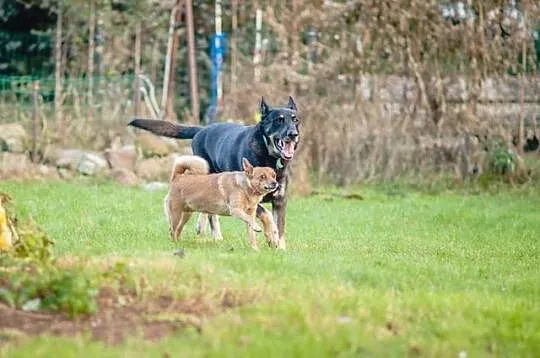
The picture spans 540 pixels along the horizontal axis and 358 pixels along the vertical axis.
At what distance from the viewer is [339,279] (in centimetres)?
891

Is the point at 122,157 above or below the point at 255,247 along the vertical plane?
Answer: below

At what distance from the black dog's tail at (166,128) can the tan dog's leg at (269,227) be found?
7.93 ft

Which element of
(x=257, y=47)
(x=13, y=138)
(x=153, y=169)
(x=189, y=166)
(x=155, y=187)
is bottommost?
(x=155, y=187)

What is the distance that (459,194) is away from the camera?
20.4 m

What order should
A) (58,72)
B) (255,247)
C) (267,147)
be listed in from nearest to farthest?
(255,247)
(267,147)
(58,72)

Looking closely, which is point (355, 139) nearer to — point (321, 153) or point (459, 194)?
point (321, 153)

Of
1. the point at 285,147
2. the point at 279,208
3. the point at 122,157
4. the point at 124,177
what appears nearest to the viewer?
the point at 279,208

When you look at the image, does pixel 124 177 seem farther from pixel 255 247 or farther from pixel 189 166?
pixel 255 247

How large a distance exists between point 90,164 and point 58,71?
4.20 m

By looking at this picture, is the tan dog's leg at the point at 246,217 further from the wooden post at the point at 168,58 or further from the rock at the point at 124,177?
the wooden post at the point at 168,58

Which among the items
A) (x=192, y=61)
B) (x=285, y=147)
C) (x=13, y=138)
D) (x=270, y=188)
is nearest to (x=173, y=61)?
(x=192, y=61)

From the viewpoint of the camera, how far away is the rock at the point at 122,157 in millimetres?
21266

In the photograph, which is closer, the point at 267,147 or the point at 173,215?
the point at 173,215

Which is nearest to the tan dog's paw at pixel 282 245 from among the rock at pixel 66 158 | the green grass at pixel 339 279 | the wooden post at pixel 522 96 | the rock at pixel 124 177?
the green grass at pixel 339 279
